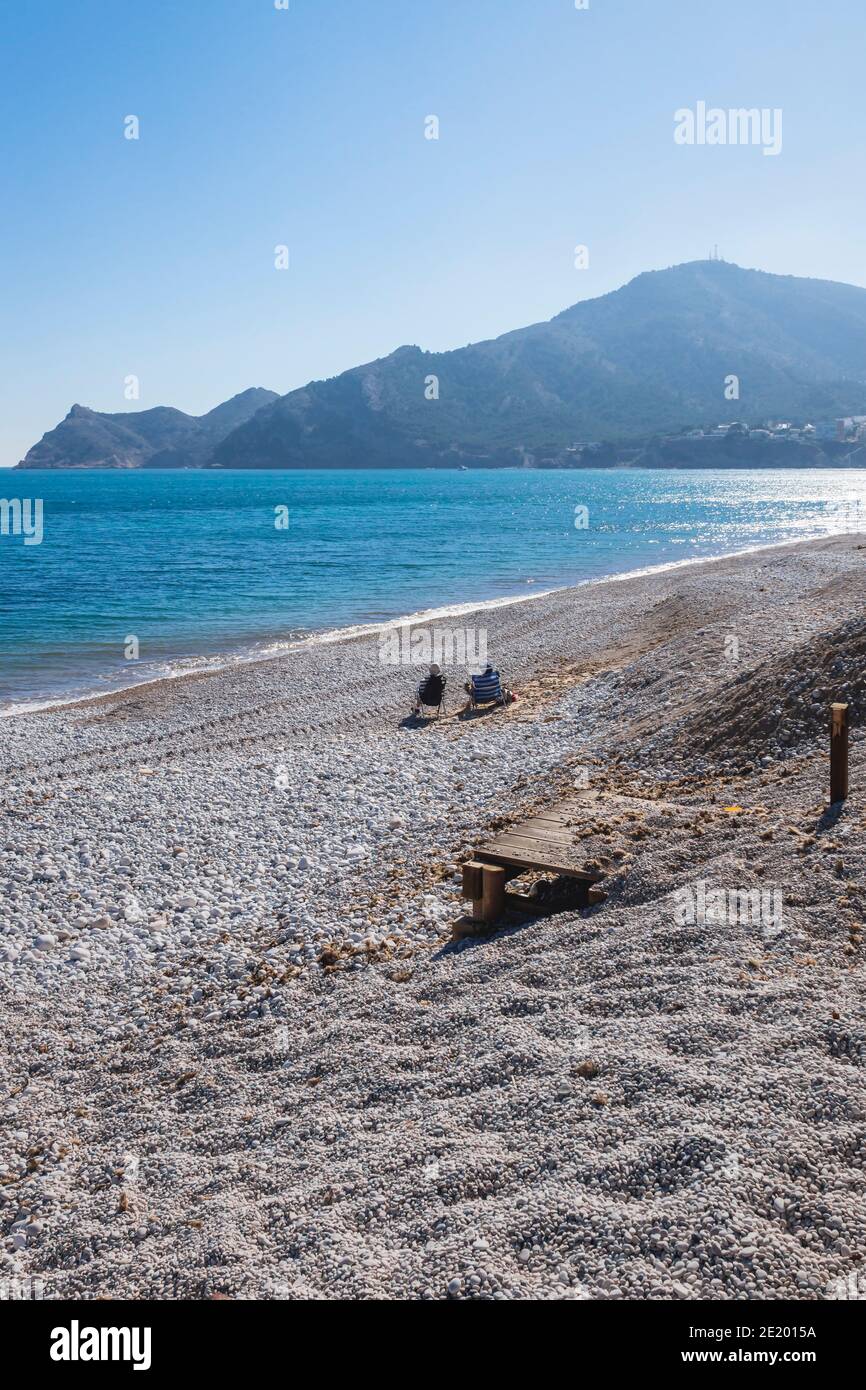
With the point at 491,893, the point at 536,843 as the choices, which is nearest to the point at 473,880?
the point at 491,893

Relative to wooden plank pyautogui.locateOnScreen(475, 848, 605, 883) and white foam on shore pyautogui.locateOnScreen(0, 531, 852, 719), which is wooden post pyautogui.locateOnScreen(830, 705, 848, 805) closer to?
wooden plank pyautogui.locateOnScreen(475, 848, 605, 883)

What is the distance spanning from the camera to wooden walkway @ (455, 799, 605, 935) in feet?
33.1

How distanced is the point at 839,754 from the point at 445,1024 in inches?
204

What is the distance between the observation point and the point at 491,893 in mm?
10133

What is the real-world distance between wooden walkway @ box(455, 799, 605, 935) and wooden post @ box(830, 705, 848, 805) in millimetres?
2757

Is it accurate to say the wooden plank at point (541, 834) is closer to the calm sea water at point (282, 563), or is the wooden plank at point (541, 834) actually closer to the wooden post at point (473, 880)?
the wooden post at point (473, 880)

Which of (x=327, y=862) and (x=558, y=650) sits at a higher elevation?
(x=558, y=650)

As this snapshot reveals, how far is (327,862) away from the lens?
12.9 m

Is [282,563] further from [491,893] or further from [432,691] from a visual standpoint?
[491,893]

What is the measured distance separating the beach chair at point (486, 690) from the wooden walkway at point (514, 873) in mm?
10235
